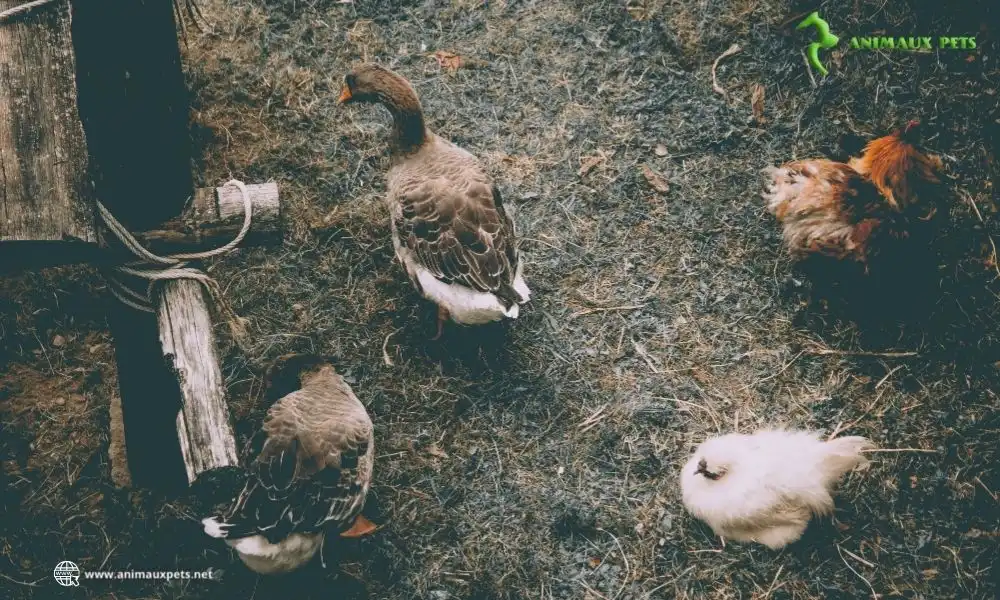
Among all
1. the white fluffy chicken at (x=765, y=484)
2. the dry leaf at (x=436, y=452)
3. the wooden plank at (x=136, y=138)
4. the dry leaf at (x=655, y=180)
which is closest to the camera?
the wooden plank at (x=136, y=138)

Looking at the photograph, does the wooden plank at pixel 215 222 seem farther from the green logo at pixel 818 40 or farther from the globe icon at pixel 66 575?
the green logo at pixel 818 40

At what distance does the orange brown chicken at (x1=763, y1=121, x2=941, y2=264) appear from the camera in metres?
3.90

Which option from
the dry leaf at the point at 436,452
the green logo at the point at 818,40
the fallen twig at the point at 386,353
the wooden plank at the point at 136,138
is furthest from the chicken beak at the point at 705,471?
the green logo at the point at 818,40

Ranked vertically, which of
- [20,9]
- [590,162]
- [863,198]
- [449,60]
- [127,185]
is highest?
[20,9]

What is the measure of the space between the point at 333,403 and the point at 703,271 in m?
2.34

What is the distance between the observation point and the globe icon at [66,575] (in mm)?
3469

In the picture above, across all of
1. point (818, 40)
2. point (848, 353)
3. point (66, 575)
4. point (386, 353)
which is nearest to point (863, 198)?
point (848, 353)

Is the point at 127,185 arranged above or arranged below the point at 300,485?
above

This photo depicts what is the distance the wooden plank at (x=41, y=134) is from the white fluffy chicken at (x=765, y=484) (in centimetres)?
294

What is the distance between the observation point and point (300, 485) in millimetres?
3193

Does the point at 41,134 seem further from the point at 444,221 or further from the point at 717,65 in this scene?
the point at 717,65

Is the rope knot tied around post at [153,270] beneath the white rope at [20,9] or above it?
beneath

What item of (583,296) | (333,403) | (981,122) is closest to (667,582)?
(583,296)

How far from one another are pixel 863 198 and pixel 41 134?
12.8 ft
